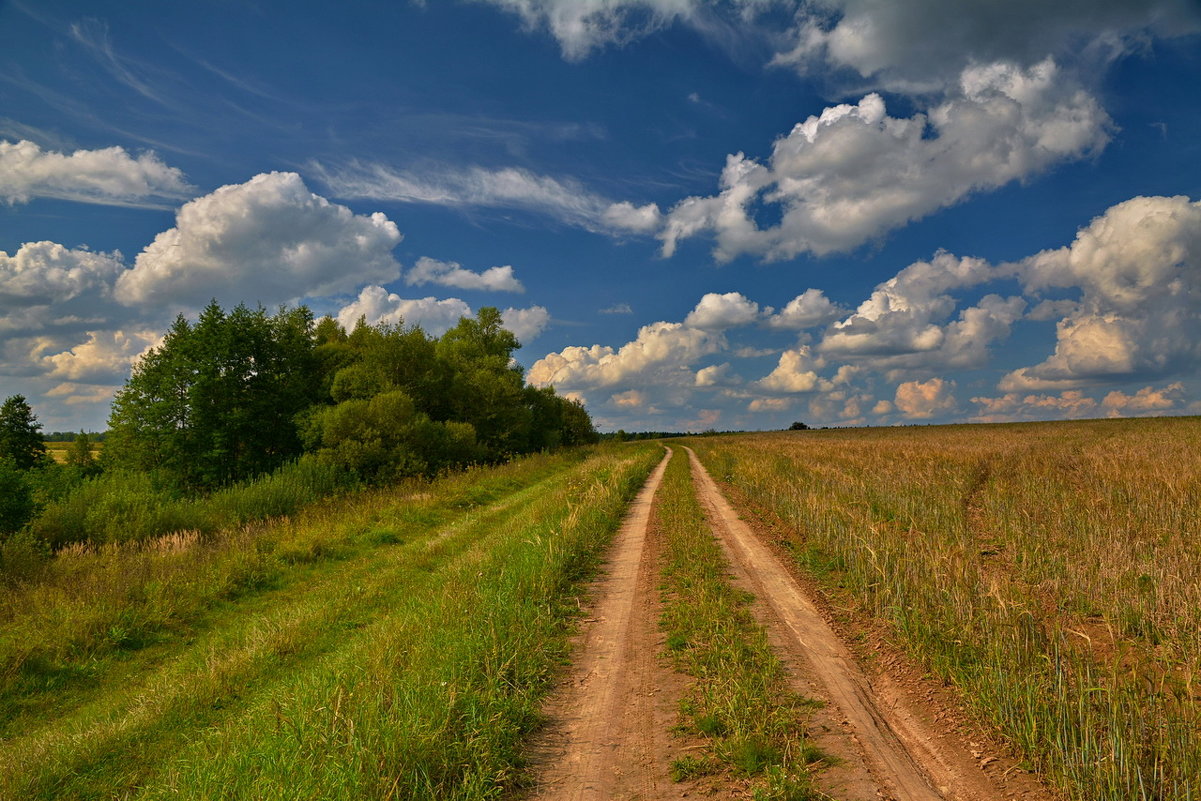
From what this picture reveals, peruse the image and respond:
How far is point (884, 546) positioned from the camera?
10.0 m

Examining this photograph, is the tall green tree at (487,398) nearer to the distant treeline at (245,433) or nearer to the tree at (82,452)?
the distant treeline at (245,433)

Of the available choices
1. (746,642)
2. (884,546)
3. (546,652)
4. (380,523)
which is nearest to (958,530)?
(884,546)

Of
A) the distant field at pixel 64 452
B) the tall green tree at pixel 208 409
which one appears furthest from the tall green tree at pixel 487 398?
the distant field at pixel 64 452

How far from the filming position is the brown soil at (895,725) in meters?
4.42

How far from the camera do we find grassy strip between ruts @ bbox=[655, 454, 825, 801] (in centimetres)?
462

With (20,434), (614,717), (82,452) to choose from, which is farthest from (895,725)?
(20,434)

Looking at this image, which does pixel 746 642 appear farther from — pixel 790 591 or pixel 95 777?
pixel 95 777

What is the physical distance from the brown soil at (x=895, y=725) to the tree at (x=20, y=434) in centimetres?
5816

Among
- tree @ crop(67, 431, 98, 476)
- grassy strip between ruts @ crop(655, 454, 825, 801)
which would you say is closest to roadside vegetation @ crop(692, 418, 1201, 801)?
grassy strip between ruts @ crop(655, 454, 825, 801)

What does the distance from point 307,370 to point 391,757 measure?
4118 centimetres

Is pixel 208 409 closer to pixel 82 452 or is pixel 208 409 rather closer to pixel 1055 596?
pixel 82 452

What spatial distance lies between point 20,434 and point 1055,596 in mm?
64853

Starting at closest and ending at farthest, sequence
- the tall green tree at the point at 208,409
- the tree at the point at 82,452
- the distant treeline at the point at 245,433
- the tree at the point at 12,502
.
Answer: the tree at the point at 12,502, the distant treeline at the point at 245,433, the tall green tree at the point at 208,409, the tree at the point at 82,452

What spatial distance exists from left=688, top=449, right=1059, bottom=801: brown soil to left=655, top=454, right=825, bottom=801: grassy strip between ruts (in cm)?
32
